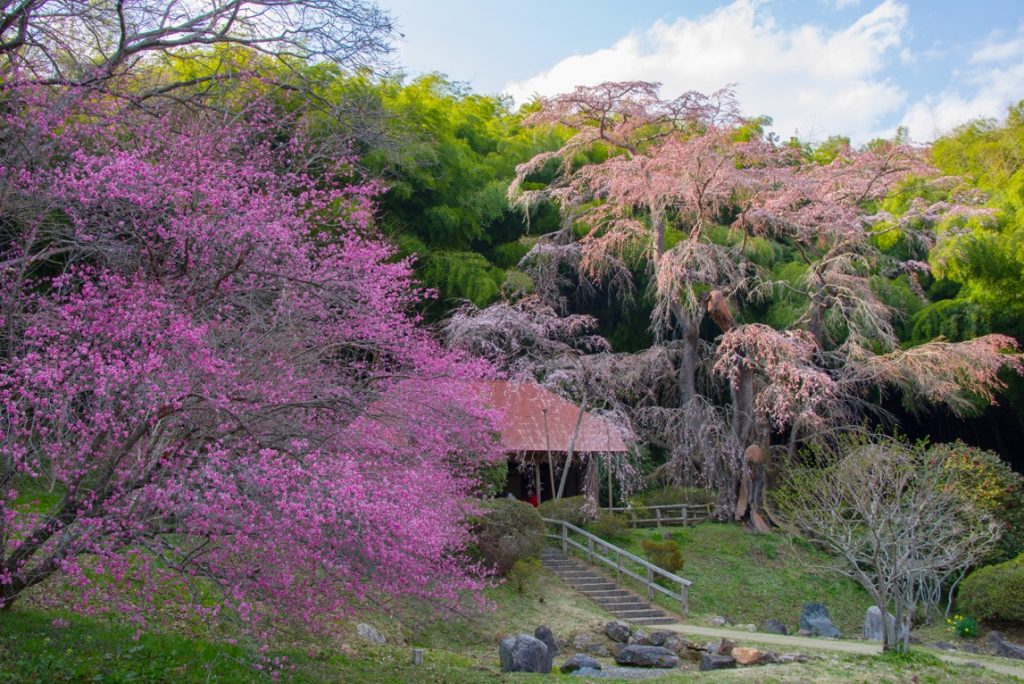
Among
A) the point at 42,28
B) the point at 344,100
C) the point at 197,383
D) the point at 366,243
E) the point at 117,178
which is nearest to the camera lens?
the point at 197,383

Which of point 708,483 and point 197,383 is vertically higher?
point 197,383

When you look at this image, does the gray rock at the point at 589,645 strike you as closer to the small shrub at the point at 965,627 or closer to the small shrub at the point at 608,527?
the small shrub at the point at 608,527

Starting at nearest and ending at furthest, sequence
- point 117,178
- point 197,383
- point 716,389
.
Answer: point 197,383, point 117,178, point 716,389

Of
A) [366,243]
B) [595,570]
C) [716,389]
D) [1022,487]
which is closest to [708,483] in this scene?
[716,389]

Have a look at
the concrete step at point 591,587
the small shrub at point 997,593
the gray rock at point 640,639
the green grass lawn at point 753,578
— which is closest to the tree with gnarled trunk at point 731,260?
the green grass lawn at point 753,578

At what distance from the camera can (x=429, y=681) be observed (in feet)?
26.1

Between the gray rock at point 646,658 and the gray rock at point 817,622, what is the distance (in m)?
5.07

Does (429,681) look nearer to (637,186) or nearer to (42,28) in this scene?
(42,28)

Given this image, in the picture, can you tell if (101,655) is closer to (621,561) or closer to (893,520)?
(893,520)

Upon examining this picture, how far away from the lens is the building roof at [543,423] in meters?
18.2

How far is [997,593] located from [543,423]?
346 inches

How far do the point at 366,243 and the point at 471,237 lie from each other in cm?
917

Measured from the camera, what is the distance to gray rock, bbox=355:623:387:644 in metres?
10.1

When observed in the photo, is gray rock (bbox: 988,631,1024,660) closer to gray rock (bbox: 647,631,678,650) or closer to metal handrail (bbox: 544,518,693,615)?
metal handrail (bbox: 544,518,693,615)
